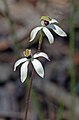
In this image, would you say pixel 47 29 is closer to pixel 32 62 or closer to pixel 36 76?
pixel 32 62

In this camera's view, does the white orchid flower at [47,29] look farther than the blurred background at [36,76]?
No

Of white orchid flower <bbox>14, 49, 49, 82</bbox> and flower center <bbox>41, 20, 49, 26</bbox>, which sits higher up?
flower center <bbox>41, 20, 49, 26</bbox>

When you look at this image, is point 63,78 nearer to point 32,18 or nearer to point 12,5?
point 32,18

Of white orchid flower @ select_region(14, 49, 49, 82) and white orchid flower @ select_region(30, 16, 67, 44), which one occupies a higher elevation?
white orchid flower @ select_region(30, 16, 67, 44)

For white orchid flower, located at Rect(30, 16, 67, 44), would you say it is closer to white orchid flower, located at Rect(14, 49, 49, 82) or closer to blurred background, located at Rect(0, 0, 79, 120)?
white orchid flower, located at Rect(14, 49, 49, 82)

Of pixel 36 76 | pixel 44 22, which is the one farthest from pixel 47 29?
pixel 36 76

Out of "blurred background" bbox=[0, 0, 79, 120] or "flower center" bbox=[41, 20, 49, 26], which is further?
"blurred background" bbox=[0, 0, 79, 120]

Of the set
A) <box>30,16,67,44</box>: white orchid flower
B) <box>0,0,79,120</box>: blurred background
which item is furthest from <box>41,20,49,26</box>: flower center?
<box>0,0,79,120</box>: blurred background

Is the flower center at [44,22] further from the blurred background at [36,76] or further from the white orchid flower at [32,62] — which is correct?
the blurred background at [36,76]

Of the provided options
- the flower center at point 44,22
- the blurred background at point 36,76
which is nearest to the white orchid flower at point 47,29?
the flower center at point 44,22

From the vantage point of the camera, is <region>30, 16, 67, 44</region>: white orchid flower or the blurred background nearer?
<region>30, 16, 67, 44</region>: white orchid flower
